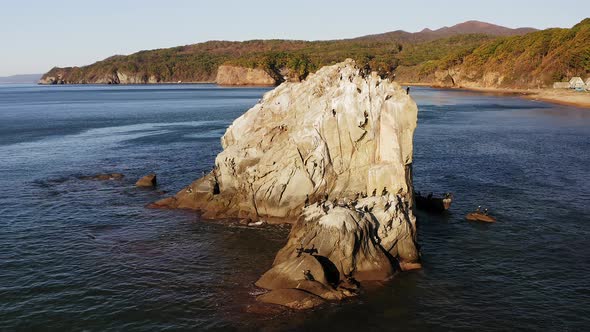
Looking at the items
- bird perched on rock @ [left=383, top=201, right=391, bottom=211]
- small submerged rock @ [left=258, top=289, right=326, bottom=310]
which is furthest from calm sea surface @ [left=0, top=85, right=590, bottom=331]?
bird perched on rock @ [left=383, top=201, right=391, bottom=211]

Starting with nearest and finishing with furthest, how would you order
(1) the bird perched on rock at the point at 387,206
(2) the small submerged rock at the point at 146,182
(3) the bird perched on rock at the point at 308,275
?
(3) the bird perched on rock at the point at 308,275 → (1) the bird perched on rock at the point at 387,206 → (2) the small submerged rock at the point at 146,182

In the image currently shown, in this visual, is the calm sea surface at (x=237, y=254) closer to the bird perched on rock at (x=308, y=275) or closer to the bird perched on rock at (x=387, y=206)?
the bird perched on rock at (x=308, y=275)

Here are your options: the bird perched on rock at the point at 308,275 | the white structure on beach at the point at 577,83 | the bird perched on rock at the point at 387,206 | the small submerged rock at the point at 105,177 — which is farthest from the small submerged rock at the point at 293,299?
the white structure on beach at the point at 577,83

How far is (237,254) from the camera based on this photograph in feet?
142

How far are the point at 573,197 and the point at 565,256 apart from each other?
18.9 metres

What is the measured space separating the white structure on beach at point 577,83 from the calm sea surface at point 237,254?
11472 cm

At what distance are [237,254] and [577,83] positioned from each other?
598 ft

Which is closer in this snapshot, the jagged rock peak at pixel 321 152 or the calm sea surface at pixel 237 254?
the calm sea surface at pixel 237 254

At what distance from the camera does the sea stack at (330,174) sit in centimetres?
3875

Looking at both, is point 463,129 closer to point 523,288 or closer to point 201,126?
point 201,126

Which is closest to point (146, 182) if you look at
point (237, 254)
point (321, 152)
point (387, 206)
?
point (321, 152)

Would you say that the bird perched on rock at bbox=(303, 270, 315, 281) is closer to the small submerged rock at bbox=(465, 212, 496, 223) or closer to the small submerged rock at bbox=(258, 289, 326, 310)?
the small submerged rock at bbox=(258, 289, 326, 310)

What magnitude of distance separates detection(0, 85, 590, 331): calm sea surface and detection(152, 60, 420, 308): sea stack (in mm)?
2994

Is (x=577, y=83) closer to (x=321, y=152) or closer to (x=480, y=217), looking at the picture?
(x=480, y=217)
